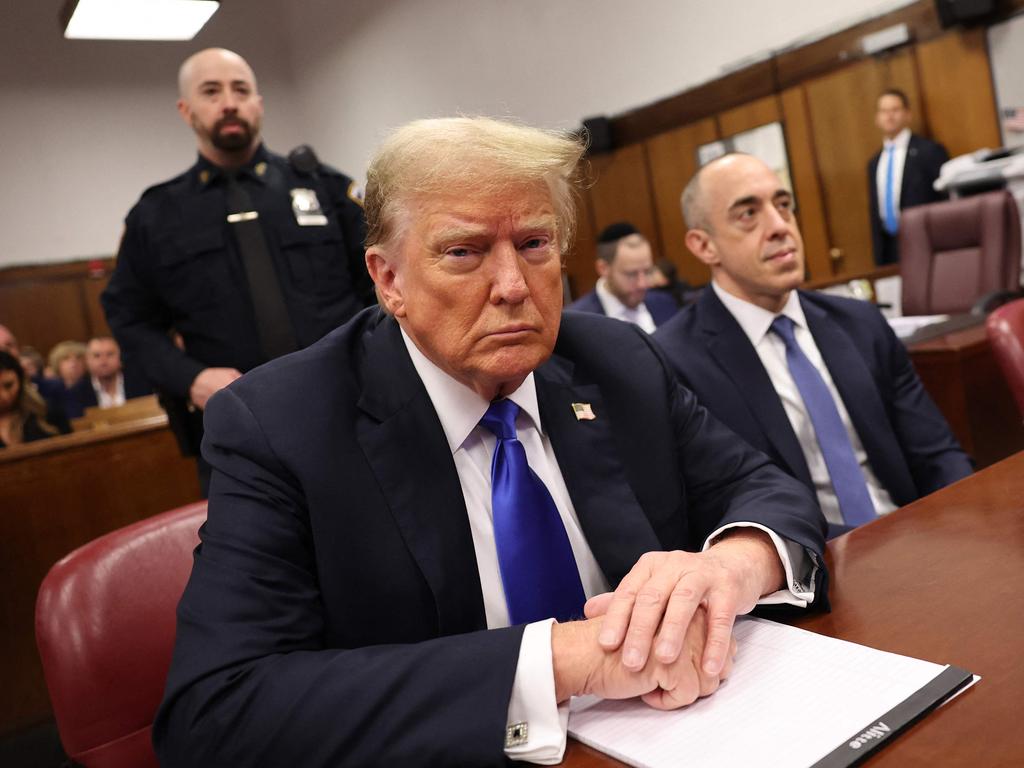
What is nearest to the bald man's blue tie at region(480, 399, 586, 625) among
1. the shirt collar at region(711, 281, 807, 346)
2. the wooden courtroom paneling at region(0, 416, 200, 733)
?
the shirt collar at region(711, 281, 807, 346)

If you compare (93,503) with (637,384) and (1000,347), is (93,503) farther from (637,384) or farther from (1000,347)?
(1000,347)

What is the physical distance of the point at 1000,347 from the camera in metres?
1.93

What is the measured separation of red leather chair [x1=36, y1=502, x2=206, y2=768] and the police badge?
1711 mm

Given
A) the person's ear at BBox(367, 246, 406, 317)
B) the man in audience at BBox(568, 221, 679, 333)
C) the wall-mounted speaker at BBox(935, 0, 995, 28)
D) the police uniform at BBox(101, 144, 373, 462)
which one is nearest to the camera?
the person's ear at BBox(367, 246, 406, 317)

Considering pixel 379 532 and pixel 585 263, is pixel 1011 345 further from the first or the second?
pixel 585 263

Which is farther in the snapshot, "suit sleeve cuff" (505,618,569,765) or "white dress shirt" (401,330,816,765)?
"white dress shirt" (401,330,816,765)

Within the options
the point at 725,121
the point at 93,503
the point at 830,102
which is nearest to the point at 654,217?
the point at 725,121

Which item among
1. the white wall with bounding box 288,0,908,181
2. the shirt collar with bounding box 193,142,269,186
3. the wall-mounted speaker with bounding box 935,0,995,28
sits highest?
the white wall with bounding box 288,0,908,181

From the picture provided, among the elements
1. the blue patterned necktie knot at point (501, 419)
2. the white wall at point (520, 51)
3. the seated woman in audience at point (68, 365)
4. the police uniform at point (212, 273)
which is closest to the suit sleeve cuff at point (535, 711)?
the blue patterned necktie knot at point (501, 419)

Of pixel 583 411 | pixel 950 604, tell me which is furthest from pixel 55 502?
pixel 950 604

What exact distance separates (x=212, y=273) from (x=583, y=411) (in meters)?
1.78

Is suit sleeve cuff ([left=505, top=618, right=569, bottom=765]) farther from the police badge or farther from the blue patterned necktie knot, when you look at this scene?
the police badge

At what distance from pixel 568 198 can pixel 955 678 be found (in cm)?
83

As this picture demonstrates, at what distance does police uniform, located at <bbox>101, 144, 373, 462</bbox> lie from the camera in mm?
2764
